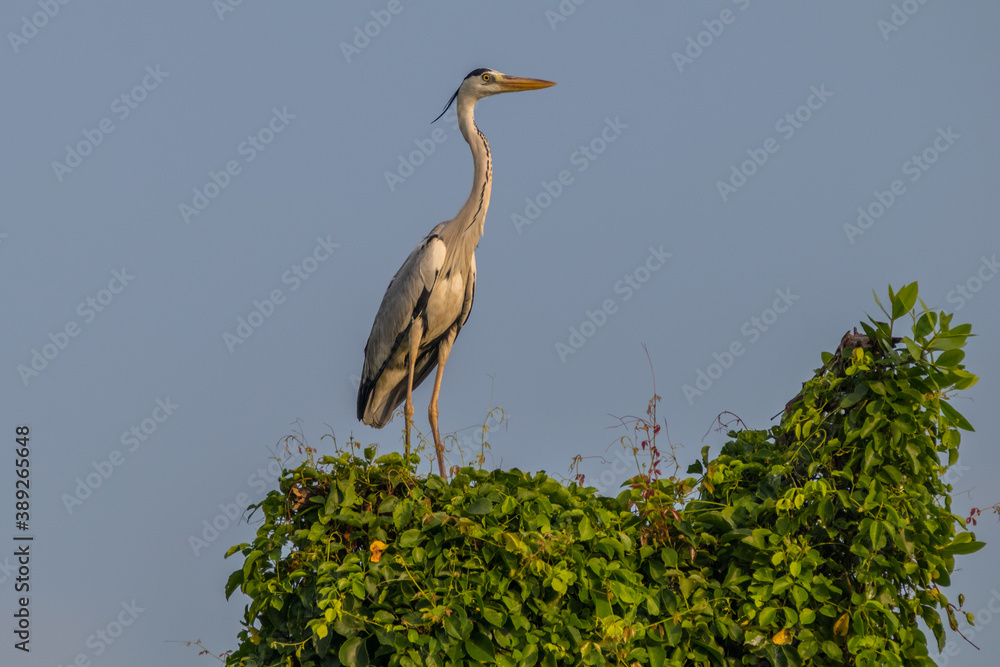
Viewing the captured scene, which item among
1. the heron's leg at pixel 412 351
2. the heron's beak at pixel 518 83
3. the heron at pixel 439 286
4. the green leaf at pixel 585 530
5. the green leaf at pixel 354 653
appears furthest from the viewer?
the heron's beak at pixel 518 83

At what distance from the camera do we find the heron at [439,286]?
20.8 ft

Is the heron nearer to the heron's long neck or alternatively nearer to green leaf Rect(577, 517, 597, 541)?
the heron's long neck

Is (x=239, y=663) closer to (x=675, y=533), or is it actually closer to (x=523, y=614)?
(x=523, y=614)

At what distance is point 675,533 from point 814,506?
642 millimetres

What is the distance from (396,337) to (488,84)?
194cm

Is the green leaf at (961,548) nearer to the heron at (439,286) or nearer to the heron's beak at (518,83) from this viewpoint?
the heron at (439,286)

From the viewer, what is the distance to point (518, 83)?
22.0ft

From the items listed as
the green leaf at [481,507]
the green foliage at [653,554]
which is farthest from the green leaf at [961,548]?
the green leaf at [481,507]

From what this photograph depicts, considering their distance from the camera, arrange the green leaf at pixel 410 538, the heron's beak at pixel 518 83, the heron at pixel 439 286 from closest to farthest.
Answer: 1. the green leaf at pixel 410 538
2. the heron at pixel 439 286
3. the heron's beak at pixel 518 83

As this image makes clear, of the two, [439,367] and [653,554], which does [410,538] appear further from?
[439,367]

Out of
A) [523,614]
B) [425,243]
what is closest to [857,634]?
[523,614]

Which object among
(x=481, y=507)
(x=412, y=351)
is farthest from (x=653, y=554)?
(x=412, y=351)

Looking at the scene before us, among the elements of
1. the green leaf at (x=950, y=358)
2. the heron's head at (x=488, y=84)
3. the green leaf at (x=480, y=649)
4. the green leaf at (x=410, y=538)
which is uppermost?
the heron's head at (x=488, y=84)

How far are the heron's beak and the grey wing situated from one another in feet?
3.93
